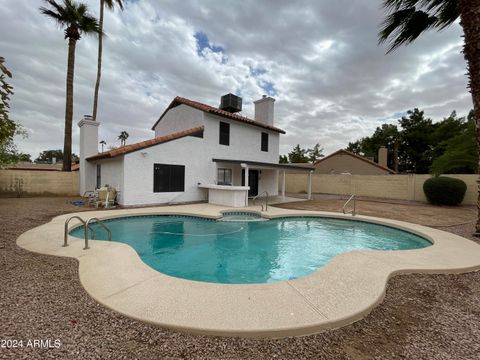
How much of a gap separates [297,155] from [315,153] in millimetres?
4382

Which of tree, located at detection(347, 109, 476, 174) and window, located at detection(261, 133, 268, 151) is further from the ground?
tree, located at detection(347, 109, 476, 174)

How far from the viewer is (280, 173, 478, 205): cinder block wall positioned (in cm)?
1574

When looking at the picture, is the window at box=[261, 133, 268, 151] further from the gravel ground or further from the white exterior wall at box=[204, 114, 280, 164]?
the gravel ground

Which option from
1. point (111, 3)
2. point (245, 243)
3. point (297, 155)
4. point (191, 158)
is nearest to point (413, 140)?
point (297, 155)

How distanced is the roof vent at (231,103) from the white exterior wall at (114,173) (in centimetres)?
1024

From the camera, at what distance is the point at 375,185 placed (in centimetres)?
2053

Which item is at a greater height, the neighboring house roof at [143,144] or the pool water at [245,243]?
the neighboring house roof at [143,144]

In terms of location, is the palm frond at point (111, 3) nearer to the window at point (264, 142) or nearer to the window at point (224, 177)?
the window at point (264, 142)

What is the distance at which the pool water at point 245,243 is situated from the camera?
5.36 metres

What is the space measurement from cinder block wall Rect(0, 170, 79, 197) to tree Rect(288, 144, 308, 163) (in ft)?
132

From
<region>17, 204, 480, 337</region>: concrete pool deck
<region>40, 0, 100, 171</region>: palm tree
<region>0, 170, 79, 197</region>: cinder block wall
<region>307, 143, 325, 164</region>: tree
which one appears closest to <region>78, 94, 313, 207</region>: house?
<region>0, 170, 79, 197</region>: cinder block wall

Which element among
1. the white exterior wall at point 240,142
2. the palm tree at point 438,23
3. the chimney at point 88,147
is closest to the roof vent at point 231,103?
the white exterior wall at point 240,142

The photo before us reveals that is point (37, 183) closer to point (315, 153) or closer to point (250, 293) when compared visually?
point (250, 293)

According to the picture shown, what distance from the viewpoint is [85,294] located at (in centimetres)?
314
